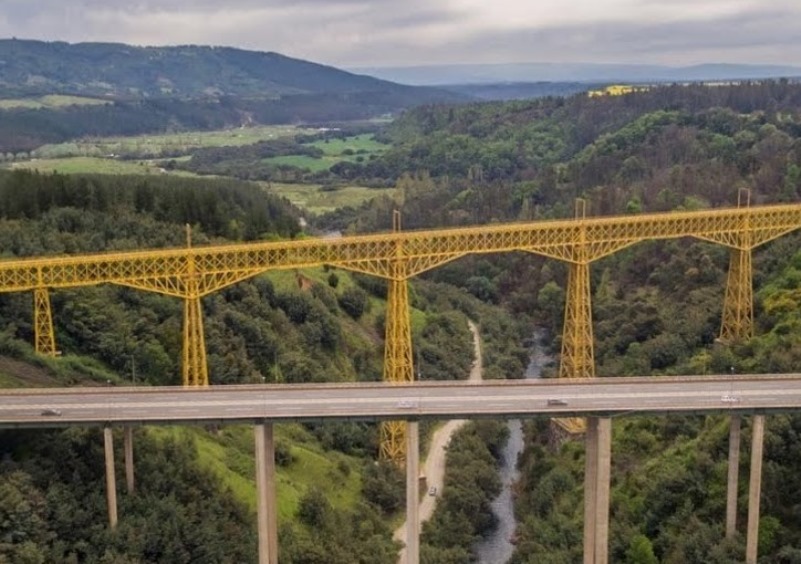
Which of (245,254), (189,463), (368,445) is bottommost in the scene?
(368,445)

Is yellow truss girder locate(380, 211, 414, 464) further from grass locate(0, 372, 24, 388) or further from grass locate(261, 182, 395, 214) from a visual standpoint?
grass locate(261, 182, 395, 214)

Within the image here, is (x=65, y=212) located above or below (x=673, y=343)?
above

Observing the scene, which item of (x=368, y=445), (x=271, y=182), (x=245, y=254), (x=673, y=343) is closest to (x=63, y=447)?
(x=245, y=254)

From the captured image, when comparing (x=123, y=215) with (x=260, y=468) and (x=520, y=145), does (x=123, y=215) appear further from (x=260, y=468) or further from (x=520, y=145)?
(x=520, y=145)

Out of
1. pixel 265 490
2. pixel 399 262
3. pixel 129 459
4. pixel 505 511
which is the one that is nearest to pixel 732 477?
pixel 505 511

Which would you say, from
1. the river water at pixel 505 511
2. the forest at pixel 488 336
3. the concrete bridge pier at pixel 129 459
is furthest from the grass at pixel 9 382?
the river water at pixel 505 511

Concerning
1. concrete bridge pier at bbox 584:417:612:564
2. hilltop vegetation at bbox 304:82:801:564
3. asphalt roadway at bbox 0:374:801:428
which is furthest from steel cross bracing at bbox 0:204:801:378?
concrete bridge pier at bbox 584:417:612:564
